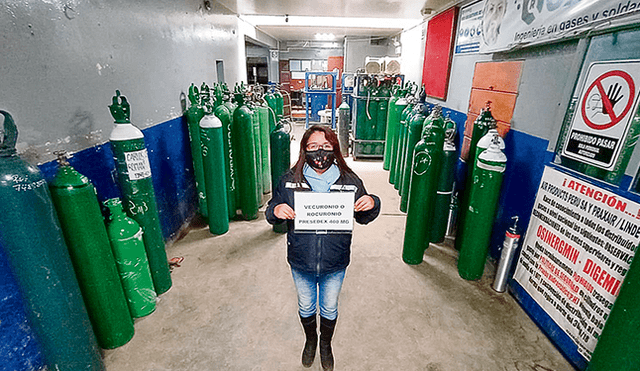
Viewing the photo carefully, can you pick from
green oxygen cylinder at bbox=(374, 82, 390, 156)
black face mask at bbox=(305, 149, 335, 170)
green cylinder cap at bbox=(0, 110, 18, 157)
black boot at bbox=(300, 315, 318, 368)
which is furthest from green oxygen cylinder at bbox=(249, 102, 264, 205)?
green oxygen cylinder at bbox=(374, 82, 390, 156)

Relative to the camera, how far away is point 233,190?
372 cm

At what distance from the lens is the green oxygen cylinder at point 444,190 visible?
122 inches

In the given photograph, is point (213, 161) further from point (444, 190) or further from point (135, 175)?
point (444, 190)

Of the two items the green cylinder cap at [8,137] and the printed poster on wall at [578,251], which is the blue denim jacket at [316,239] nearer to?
the green cylinder cap at [8,137]

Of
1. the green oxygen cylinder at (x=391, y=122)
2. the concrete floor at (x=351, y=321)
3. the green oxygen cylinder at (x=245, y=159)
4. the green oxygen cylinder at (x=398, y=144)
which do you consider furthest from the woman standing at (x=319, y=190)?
the green oxygen cylinder at (x=391, y=122)

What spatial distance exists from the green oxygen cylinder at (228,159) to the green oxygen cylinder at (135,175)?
1304 mm

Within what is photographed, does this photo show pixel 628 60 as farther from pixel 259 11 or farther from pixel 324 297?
pixel 259 11

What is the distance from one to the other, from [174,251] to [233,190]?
3.12 ft

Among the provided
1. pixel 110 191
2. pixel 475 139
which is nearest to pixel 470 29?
pixel 475 139

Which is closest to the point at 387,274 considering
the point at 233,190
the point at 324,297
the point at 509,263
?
the point at 509,263

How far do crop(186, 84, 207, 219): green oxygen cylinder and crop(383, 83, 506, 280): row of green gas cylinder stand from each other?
231 centimetres

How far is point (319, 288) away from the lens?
1737mm

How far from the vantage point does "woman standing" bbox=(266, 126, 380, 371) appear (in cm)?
154

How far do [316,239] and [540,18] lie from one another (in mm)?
2445
